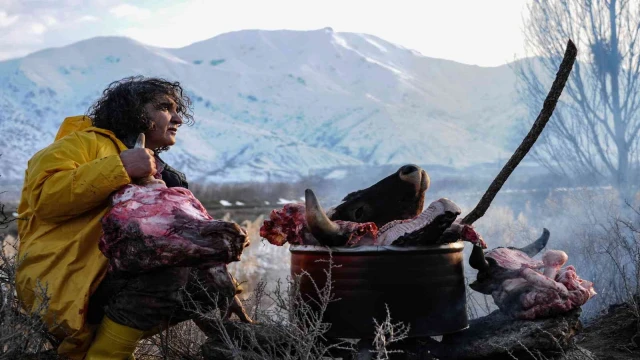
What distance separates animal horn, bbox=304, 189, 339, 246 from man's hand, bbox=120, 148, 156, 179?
812 mm

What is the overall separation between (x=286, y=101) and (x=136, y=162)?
59852mm

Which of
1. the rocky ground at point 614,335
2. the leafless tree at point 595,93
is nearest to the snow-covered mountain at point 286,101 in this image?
the leafless tree at point 595,93


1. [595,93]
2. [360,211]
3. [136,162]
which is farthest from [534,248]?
[595,93]

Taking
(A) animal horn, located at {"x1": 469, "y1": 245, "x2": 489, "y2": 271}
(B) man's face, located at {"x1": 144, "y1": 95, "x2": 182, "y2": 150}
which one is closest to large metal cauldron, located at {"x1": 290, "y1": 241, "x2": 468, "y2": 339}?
(A) animal horn, located at {"x1": 469, "y1": 245, "x2": 489, "y2": 271}

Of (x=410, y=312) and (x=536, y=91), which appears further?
(x=536, y=91)

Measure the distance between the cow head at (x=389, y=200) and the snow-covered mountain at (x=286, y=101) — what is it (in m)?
36.3

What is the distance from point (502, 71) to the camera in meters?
65.5

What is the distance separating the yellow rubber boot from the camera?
3.48 m

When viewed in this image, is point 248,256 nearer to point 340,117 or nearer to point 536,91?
point 536,91

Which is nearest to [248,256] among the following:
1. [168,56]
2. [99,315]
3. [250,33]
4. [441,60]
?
[99,315]

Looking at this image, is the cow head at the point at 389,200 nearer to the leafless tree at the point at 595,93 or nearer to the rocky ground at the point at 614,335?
the rocky ground at the point at 614,335

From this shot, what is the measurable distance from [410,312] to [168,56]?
2502 inches

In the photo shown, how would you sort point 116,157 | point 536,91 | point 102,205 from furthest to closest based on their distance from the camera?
point 536,91 < point 102,205 < point 116,157

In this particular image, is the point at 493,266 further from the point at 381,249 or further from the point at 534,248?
the point at 381,249
